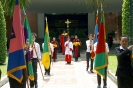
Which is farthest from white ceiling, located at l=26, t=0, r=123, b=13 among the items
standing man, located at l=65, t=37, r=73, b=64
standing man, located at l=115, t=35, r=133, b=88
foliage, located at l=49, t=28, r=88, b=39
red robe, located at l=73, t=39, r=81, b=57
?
standing man, located at l=115, t=35, r=133, b=88

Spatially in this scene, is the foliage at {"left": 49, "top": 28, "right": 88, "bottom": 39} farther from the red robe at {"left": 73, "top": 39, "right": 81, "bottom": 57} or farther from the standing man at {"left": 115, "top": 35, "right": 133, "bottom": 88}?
the standing man at {"left": 115, "top": 35, "right": 133, "bottom": 88}

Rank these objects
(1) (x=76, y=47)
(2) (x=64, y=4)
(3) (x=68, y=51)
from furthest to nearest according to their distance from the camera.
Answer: (2) (x=64, y=4)
(1) (x=76, y=47)
(3) (x=68, y=51)

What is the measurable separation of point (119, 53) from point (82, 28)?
115 ft

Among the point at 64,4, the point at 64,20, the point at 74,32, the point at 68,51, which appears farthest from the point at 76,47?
the point at 74,32

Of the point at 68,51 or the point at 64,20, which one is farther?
the point at 64,20

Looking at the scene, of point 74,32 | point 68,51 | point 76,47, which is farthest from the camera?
point 74,32

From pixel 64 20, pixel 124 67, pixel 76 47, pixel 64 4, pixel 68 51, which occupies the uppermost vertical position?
pixel 64 4

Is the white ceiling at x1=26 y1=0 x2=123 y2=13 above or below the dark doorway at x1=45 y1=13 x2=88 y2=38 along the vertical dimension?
above

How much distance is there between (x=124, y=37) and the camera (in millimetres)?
6453

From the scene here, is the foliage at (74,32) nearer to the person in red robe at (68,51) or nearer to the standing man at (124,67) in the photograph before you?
the person in red robe at (68,51)

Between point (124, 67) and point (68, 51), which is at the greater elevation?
point (124, 67)

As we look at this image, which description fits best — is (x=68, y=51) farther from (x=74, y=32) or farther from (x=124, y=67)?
(x=74, y=32)

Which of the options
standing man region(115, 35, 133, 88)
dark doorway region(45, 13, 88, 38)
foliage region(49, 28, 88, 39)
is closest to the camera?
standing man region(115, 35, 133, 88)

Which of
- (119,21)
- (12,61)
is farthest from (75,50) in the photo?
(119,21)
